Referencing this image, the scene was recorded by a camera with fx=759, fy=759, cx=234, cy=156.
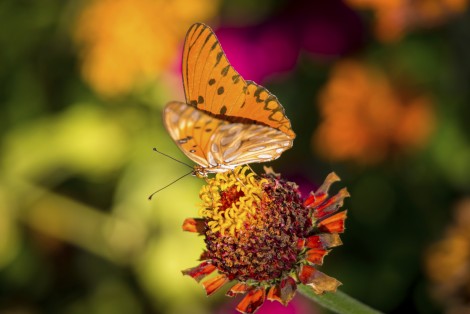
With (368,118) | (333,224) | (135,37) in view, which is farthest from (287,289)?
(135,37)

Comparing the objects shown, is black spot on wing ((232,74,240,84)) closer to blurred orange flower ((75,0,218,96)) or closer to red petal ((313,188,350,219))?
red petal ((313,188,350,219))

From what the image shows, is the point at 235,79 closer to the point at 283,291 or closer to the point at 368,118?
the point at 283,291

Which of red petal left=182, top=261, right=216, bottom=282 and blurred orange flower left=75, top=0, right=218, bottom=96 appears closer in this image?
red petal left=182, top=261, right=216, bottom=282

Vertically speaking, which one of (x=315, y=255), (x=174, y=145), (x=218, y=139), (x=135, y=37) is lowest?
(x=174, y=145)

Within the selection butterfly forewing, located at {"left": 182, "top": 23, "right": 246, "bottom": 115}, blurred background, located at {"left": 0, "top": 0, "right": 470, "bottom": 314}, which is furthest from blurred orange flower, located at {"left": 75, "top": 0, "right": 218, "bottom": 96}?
butterfly forewing, located at {"left": 182, "top": 23, "right": 246, "bottom": 115}

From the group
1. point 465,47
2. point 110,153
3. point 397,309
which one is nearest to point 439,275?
point 397,309

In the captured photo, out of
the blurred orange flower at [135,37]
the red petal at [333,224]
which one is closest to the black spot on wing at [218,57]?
the red petal at [333,224]

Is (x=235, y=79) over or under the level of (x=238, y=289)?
over
